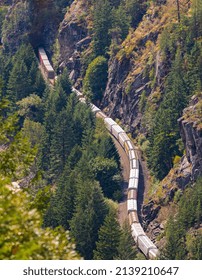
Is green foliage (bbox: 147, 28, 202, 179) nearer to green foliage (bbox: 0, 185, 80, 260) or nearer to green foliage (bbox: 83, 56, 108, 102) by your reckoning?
green foliage (bbox: 83, 56, 108, 102)

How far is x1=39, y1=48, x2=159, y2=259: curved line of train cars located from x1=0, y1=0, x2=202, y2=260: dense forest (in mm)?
1896

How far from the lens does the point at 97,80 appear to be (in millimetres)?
166750

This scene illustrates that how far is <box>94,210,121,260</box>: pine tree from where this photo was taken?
101 metres

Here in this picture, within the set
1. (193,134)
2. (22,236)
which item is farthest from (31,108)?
(22,236)

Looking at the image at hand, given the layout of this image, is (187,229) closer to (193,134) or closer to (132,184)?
(193,134)

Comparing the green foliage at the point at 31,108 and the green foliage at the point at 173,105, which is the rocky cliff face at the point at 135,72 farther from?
the green foliage at the point at 31,108

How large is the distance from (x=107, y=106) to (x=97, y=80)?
22.7 ft

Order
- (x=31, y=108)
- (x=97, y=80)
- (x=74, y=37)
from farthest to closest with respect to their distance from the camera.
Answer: (x=74, y=37) < (x=97, y=80) < (x=31, y=108)

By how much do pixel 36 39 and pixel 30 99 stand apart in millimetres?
37626

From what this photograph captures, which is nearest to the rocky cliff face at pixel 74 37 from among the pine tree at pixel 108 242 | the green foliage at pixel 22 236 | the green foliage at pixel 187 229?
the green foliage at pixel 187 229

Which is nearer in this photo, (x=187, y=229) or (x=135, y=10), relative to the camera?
(x=187, y=229)

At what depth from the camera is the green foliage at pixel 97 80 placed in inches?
6555

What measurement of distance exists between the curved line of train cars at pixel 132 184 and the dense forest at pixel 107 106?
1896mm
